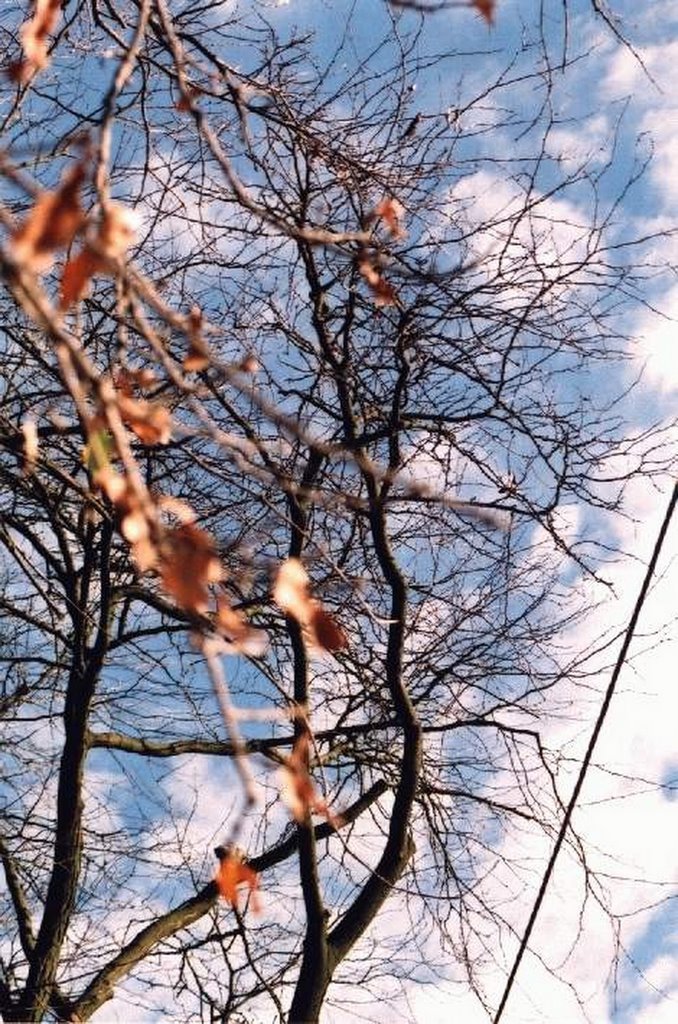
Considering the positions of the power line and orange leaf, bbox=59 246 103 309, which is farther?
the power line

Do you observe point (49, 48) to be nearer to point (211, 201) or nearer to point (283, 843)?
point (211, 201)

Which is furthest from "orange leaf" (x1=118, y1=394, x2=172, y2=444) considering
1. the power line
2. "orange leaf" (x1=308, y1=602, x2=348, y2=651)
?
the power line

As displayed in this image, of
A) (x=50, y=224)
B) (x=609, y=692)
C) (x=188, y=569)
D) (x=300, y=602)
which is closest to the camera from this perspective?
(x=50, y=224)

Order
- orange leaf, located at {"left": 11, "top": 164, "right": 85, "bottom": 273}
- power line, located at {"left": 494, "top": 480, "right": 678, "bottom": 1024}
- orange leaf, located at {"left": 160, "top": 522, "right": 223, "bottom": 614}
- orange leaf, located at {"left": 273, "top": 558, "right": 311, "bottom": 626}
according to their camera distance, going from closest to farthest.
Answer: orange leaf, located at {"left": 11, "top": 164, "right": 85, "bottom": 273}
orange leaf, located at {"left": 160, "top": 522, "right": 223, "bottom": 614}
orange leaf, located at {"left": 273, "top": 558, "right": 311, "bottom": 626}
power line, located at {"left": 494, "top": 480, "right": 678, "bottom": 1024}

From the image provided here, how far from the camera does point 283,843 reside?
6555 mm

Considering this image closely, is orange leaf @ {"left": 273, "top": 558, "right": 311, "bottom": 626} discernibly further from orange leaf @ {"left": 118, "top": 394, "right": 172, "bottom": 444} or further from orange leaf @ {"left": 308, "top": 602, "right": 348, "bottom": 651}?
orange leaf @ {"left": 118, "top": 394, "right": 172, "bottom": 444}

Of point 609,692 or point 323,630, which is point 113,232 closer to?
point 323,630

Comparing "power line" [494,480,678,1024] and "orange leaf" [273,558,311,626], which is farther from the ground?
"power line" [494,480,678,1024]

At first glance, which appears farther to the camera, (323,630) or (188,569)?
(323,630)

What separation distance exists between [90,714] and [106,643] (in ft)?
1.60

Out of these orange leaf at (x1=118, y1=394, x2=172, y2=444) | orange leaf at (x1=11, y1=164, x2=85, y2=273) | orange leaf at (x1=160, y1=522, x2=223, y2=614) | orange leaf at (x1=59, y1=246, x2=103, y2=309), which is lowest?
orange leaf at (x1=160, y1=522, x2=223, y2=614)

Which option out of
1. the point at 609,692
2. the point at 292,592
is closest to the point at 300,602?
the point at 292,592

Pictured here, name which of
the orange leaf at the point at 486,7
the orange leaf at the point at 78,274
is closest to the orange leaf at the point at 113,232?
the orange leaf at the point at 78,274

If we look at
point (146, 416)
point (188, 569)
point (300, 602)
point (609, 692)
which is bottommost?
point (188, 569)
